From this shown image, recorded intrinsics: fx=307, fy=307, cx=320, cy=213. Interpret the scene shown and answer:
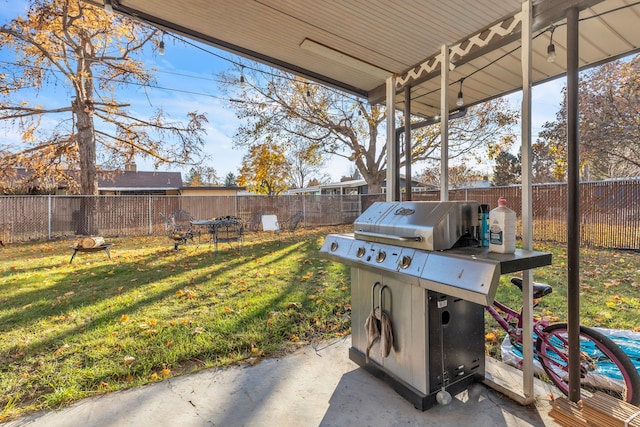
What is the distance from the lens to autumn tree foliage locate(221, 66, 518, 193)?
11773mm

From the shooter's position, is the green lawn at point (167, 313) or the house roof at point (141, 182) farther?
the house roof at point (141, 182)

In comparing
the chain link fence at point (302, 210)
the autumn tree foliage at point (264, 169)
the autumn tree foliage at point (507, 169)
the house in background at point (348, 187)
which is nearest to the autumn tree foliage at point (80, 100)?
the chain link fence at point (302, 210)

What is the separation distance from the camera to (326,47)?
8.07ft

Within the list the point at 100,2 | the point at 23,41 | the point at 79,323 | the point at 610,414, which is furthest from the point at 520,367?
the point at 23,41

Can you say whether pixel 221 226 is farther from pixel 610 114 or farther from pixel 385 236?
pixel 610 114

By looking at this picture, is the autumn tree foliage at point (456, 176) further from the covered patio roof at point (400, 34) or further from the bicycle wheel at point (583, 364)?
the bicycle wheel at point (583, 364)

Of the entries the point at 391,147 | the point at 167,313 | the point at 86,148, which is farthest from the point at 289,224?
the point at 391,147

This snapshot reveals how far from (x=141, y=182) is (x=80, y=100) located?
13.2 m

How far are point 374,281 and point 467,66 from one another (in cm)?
195

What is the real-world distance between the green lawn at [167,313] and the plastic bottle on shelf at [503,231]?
4.21ft

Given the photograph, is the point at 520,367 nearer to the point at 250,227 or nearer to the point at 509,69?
the point at 509,69

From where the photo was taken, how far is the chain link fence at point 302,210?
645 cm

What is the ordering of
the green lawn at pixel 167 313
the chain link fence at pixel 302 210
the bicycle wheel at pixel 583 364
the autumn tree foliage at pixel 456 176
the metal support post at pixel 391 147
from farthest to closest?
the autumn tree foliage at pixel 456 176 < the chain link fence at pixel 302 210 < the metal support post at pixel 391 147 < the green lawn at pixel 167 313 < the bicycle wheel at pixel 583 364

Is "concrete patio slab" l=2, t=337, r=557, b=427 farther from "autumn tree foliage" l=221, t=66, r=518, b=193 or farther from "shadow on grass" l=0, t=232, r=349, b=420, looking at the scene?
"autumn tree foliage" l=221, t=66, r=518, b=193
